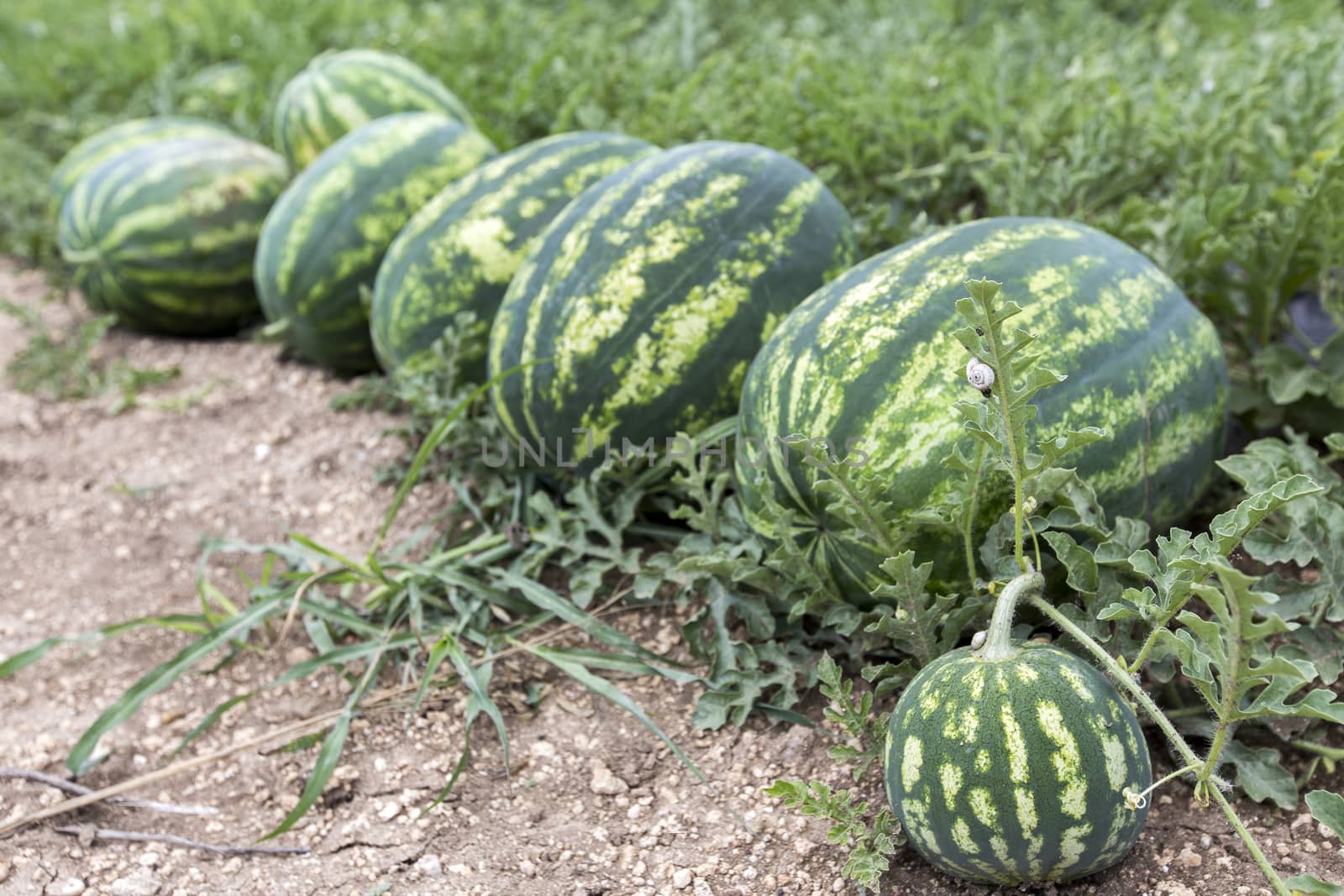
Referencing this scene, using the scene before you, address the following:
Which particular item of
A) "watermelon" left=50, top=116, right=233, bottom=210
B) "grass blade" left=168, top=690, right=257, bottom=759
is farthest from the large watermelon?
"watermelon" left=50, top=116, right=233, bottom=210

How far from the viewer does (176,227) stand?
161 inches

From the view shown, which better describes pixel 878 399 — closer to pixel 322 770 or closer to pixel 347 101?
pixel 322 770

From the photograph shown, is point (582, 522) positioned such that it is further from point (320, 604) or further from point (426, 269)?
point (426, 269)

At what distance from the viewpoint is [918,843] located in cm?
177

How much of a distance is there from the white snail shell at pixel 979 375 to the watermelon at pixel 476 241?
1564 millimetres

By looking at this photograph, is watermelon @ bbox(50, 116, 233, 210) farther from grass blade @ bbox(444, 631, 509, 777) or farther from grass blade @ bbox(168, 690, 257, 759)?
grass blade @ bbox(444, 631, 509, 777)

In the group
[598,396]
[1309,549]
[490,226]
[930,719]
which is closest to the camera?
[930,719]

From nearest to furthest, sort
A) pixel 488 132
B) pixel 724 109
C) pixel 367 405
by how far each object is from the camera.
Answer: pixel 367 405 → pixel 724 109 → pixel 488 132

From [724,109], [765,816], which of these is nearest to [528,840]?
[765,816]

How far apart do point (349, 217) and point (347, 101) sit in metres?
0.83

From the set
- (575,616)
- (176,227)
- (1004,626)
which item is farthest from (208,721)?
(176,227)

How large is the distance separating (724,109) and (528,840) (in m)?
2.46

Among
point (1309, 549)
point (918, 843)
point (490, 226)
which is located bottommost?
point (918, 843)

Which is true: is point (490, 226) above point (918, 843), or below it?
above
